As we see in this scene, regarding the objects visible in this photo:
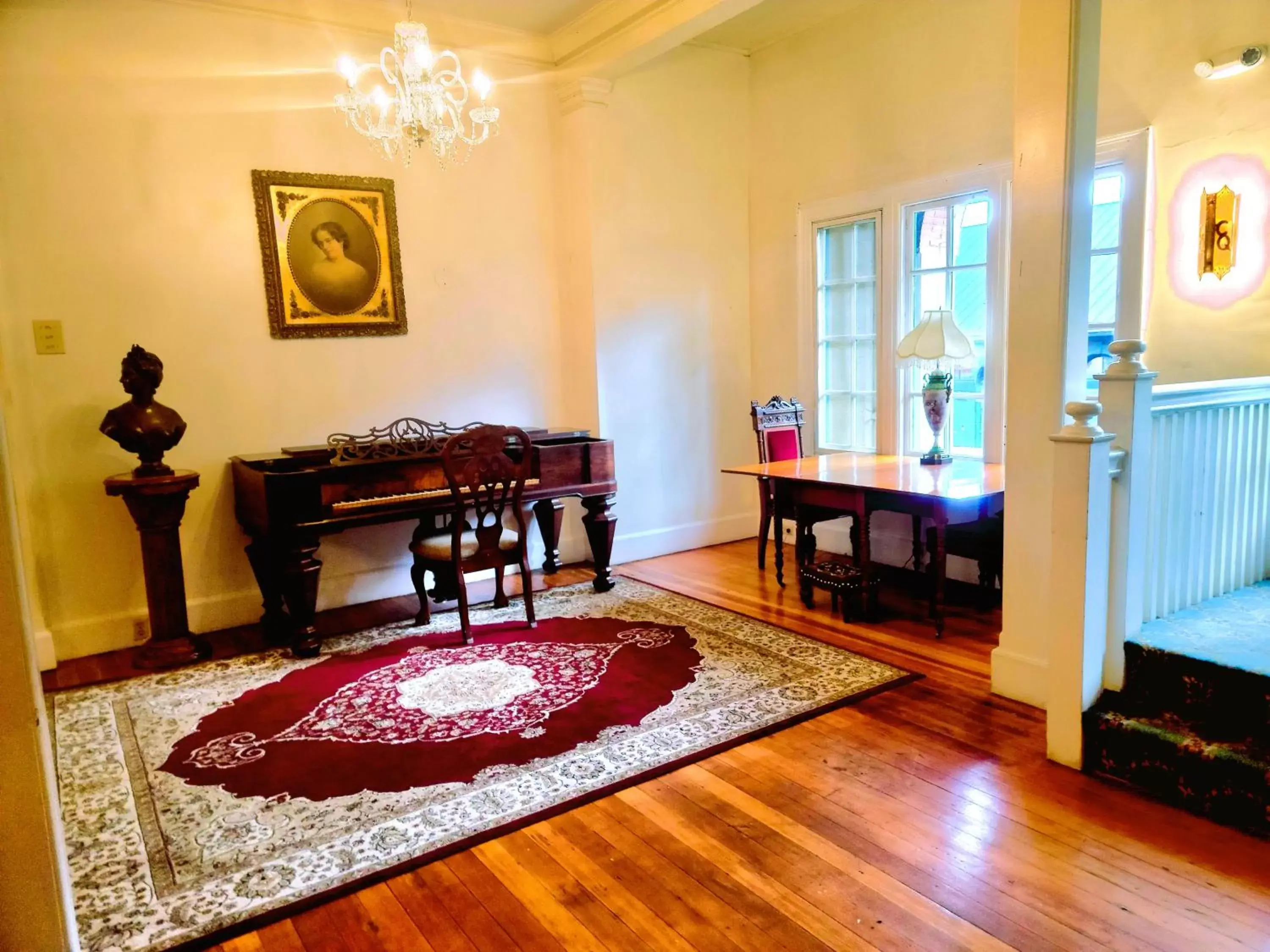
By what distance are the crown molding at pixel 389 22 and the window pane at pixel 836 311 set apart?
2.13 m

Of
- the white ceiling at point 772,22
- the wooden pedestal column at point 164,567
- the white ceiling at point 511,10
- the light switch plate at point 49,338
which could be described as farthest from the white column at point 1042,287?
the light switch plate at point 49,338

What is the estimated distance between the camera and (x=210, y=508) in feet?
12.6

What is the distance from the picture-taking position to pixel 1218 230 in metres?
3.13

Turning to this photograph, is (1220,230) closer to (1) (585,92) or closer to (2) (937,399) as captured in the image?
(2) (937,399)

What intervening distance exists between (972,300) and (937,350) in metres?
0.61

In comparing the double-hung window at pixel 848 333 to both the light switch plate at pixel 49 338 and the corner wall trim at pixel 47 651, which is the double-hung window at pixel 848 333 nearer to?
the light switch plate at pixel 49 338

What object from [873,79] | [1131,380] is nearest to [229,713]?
[1131,380]

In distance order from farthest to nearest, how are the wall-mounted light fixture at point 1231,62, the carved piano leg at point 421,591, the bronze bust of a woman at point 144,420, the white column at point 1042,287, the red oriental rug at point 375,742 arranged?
1. the carved piano leg at point 421,591
2. the bronze bust of a woman at point 144,420
3. the wall-mounted light fixture at point 1231,62
4. the white column at point 1042,287
5. the red oriental rug at point 375,742

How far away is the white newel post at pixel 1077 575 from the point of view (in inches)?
90.0

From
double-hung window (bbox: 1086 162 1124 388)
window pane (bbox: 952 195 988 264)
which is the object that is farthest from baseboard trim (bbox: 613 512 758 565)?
double-hung window (bbox: 1086 162 1124 388)

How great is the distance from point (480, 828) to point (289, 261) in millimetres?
2982

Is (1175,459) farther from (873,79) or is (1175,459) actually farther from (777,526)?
(873,79)

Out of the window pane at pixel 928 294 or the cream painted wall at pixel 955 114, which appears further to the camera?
the window pane at pixel 928 294

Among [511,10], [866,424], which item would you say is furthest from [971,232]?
[511,10]
